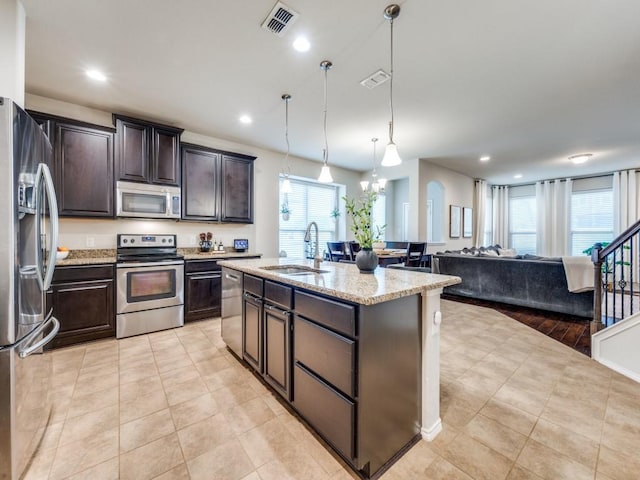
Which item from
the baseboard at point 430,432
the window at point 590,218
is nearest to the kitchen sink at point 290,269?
the baseboard at point 430,432

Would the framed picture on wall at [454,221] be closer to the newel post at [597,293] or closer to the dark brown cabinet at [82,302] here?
the newel post at [597,293]

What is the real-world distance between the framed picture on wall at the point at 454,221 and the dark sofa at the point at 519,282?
1.86 metres

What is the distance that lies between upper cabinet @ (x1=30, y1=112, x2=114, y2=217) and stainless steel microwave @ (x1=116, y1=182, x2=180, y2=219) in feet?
0.39

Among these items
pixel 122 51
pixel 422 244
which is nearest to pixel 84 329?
pixel 122 51

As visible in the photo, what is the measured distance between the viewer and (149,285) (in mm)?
3314

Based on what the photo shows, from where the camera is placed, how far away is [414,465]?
1433 mm

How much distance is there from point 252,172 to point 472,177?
6.08 m

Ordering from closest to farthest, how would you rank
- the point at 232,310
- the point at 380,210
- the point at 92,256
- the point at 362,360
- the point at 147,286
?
the point at 362,360 → the point at 232,310 → the point at 147,286 → the point at 92,256 → the point at 380,210

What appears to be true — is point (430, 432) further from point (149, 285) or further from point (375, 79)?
point (149, 285)

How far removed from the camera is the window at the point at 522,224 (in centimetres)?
808

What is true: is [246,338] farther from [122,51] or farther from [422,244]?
[422,244]

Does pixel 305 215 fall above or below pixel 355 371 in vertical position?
above

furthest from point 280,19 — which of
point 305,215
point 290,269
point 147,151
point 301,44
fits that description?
point 305,215

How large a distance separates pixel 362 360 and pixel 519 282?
4.13 metres
